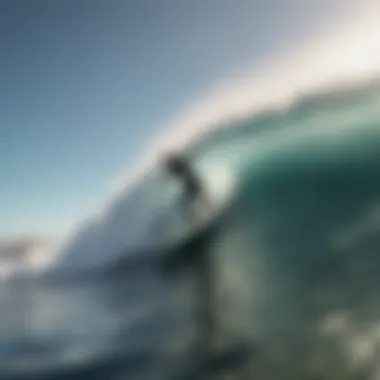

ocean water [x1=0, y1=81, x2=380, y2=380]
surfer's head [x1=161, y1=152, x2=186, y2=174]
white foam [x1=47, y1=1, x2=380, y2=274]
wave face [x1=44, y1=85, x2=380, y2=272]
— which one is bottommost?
ocean water [x1=0, y1=81, x2=380, y2=380]

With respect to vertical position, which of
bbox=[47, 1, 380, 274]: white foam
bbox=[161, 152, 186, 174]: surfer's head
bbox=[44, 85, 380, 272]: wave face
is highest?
bbox=[47, 1, 380, 274]: white foam

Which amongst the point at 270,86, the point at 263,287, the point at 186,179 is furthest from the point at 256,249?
the point at 270,86

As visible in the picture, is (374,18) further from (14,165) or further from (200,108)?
(14,165)

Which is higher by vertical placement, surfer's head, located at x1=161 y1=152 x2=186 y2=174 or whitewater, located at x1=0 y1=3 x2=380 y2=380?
surfer's head, located at x1=161 y1=152 x2=186 y2=174

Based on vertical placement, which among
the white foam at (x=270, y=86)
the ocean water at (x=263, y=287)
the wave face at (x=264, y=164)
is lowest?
the ocean water at (x=263, y=287)

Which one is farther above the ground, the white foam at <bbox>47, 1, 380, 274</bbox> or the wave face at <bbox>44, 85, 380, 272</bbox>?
the white foam at <bbox>47, 1, 380, 274</bbox>

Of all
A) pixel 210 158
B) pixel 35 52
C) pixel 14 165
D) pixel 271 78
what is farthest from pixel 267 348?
pixel 35 52

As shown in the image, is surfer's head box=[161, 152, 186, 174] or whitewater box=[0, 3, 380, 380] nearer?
whitewater box=[0, 3, 380, 380]

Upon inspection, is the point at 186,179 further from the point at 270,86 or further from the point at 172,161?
the point at 270,86

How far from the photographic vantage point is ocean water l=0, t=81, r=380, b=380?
127 cm

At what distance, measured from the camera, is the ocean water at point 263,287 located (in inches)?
49.9

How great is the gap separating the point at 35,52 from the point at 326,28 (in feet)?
1.98

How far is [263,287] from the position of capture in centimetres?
130

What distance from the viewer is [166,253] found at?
53.6 inches
